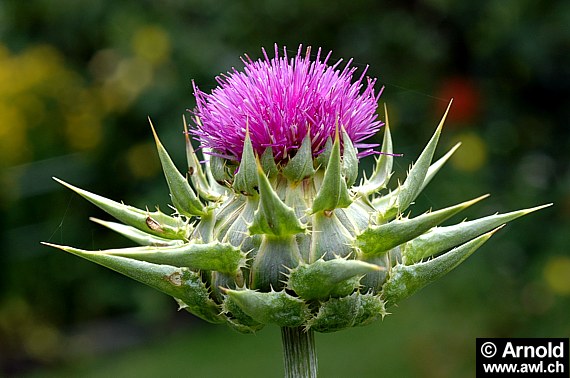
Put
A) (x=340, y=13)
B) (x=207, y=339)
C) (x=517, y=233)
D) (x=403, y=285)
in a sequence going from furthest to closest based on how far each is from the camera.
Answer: (x=207, y=339), (x=340, y=13), (x=517, y=233), (x=403, y=285)

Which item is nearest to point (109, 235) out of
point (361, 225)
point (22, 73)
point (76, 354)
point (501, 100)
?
point (76, 354)

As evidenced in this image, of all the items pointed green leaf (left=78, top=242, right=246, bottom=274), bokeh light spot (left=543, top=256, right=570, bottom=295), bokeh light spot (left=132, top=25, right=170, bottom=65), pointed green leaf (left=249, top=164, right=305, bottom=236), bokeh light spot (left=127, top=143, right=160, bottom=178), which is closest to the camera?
pointed green leaf (left=78, top=242, right=246, bottom=274)

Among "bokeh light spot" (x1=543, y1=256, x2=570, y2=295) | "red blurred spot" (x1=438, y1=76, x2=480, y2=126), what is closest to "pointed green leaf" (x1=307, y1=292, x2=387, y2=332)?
"bokeh light spot" (x1=543, y1=256, x2=570, y2=295)

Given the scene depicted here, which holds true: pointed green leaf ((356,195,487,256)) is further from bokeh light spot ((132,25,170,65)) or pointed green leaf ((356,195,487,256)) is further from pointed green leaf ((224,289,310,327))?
bokeh light spot ((132,25,170,65))

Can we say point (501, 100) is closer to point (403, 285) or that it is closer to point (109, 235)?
point (403, 285)

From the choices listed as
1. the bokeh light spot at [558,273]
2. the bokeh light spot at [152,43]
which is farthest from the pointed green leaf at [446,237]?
the bokeh light spot at [152,43]

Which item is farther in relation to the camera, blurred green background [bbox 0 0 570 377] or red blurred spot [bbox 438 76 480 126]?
red blurred spot [bbox 438 76 480 126]

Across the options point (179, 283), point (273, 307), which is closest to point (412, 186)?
point (273, 307)
